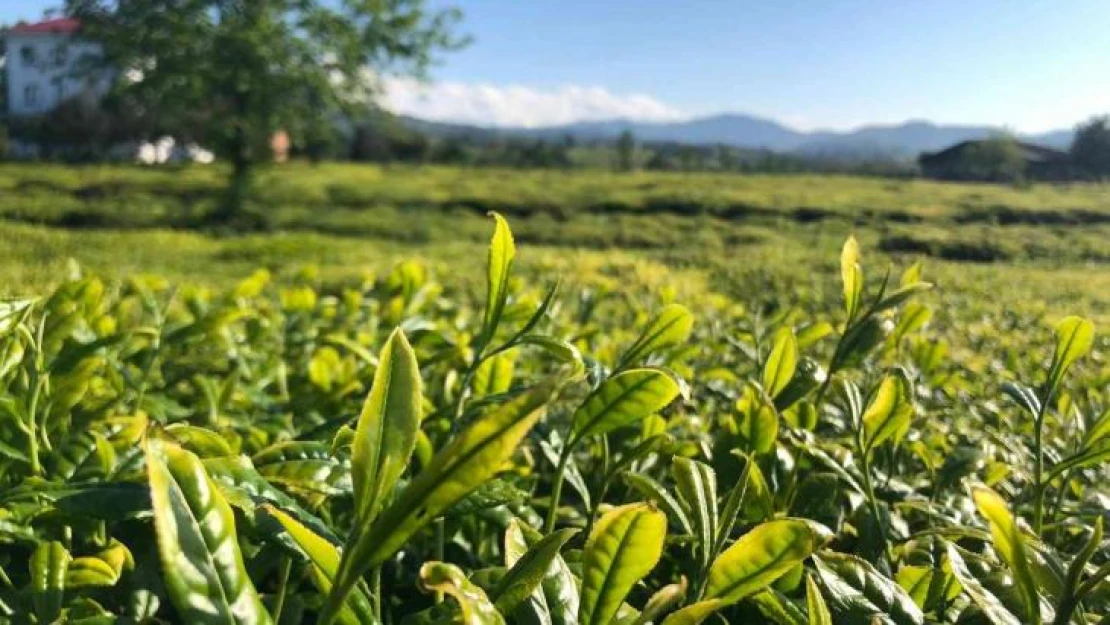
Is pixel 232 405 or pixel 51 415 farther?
pixel 232 405

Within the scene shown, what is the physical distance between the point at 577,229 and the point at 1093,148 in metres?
15.6

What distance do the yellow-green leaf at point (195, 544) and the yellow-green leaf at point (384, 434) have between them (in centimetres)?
10

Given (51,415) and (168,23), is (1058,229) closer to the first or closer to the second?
(51,415)

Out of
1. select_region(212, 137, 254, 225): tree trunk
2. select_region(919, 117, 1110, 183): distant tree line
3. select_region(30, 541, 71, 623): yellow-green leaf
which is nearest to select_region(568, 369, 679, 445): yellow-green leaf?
select_region(30, 541, 71, 623): yellow-green leaf

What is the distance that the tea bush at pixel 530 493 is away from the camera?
0.52 m

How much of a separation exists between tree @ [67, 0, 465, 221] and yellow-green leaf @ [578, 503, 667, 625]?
51.5 ft

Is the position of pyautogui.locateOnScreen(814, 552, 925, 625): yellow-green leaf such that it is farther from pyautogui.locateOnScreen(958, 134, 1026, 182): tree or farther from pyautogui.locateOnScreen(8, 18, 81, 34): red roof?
pyautogui.locateOnScreen(8, 18, 81, 34): red roof

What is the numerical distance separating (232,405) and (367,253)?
8.30 metres

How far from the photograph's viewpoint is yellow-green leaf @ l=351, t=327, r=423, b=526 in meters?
0.49

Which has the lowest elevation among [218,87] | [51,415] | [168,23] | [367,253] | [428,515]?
[367,253]

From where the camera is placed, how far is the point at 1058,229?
10242 mm

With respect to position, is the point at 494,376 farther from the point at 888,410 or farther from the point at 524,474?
the point at 888,410

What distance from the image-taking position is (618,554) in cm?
58

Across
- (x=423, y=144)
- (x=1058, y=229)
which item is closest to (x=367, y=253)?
(x=1058, y=229)
